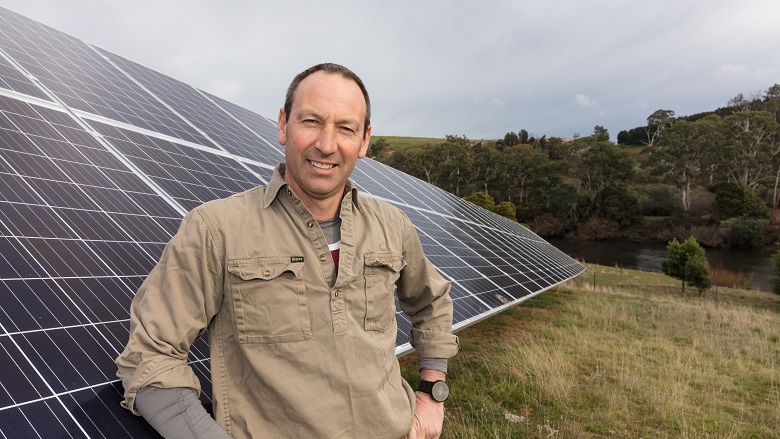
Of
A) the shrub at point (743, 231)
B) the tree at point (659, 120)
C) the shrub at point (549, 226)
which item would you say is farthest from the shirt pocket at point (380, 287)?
the tree at point (659, 120)

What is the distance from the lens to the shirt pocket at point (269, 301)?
2.33m

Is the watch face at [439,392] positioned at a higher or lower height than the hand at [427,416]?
higher

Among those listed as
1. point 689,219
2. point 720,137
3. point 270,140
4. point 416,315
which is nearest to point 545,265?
point 270,140

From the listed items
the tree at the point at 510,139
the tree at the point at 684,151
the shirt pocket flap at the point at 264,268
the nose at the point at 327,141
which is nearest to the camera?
the shirt pocket flap at the point at 264,268

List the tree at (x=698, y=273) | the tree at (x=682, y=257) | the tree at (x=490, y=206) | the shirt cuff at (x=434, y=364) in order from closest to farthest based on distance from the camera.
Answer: the shirt cuff at (x=434, y=364), the tree at (x=698, y=273), the tree at (x=682, y=257), the tree at (x=490, y=206)

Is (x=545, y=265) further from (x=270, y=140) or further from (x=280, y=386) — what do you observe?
(x=280, y=386)

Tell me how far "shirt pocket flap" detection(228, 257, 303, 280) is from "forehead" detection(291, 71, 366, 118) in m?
0.79

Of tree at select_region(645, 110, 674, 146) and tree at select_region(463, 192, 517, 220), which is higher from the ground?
tree at select_region(645, 110, 674, 146)

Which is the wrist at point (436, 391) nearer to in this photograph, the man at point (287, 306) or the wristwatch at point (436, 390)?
the wristwatch at point (436, 390)

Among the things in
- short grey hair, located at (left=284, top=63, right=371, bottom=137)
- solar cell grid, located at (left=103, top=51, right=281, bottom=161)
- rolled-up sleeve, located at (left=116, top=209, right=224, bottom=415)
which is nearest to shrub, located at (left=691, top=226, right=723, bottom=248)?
solar cell grid, located at (left=103, top=51, right=281, bottom=161)

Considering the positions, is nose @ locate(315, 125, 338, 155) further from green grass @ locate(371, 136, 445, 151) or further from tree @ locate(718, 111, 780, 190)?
green grass @ locate(371, 136, 445, 151)

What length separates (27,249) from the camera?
3914 millimetres

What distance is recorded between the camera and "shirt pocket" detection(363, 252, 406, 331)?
268 centimetres

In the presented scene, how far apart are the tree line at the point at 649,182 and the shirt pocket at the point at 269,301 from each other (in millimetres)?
64199
